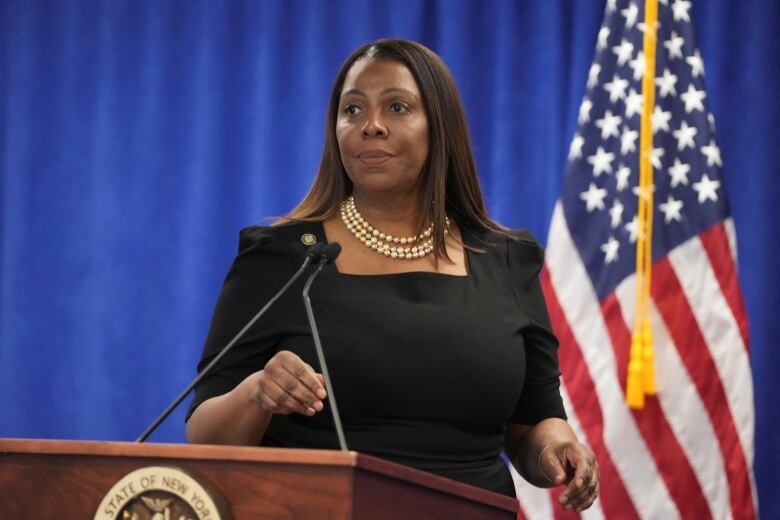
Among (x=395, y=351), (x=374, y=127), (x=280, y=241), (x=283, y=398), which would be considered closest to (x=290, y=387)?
(x=283, y=398)

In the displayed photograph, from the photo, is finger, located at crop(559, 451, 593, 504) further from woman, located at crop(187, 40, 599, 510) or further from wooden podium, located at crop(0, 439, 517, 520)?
wooden podium, located at crop(0, 439, 517, 520)

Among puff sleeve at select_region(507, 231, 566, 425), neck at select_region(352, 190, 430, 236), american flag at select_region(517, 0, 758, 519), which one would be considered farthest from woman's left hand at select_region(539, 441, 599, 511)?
american flag at select_region(517, 0, 758, 519)

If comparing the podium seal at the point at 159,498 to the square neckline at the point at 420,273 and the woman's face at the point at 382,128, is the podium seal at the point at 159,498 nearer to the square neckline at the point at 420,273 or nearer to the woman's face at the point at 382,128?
the square neckline at the point at 420,273

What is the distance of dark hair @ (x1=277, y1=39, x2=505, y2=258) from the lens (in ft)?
6.96

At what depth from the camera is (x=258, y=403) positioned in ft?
5.44

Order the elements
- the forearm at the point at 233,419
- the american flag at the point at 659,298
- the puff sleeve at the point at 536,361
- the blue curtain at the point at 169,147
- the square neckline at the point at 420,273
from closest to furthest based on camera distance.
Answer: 1. the forearm at the point at 233,419
2. the square neckline at the point at 420,273
3. the puff sleeve at the point at 536,361
4. the american flag at the point at 659,298
5. the blue curtain at the point at 169,147

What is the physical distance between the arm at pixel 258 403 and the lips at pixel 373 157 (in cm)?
48

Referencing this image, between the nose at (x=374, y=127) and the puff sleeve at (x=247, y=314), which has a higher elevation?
the nose at (x=374, y=127)

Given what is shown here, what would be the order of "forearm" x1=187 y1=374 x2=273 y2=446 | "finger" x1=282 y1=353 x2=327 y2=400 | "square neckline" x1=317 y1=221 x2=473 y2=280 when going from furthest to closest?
"square neckline" x1=317 y1=221 x2=473 y2=280 < "forearm" x1=187 y1=374 x2=273 y2=446 < "finger" x1=282 y1=353 x2=327 y2=400

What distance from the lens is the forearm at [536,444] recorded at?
6.63ft

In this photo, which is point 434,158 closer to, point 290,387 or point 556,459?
point 556,459

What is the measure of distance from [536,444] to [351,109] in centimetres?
68

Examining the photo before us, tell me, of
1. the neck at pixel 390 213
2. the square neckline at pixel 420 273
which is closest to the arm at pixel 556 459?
the square neckline at pixel 420 273

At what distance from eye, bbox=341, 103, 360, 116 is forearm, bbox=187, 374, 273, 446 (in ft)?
1.87
